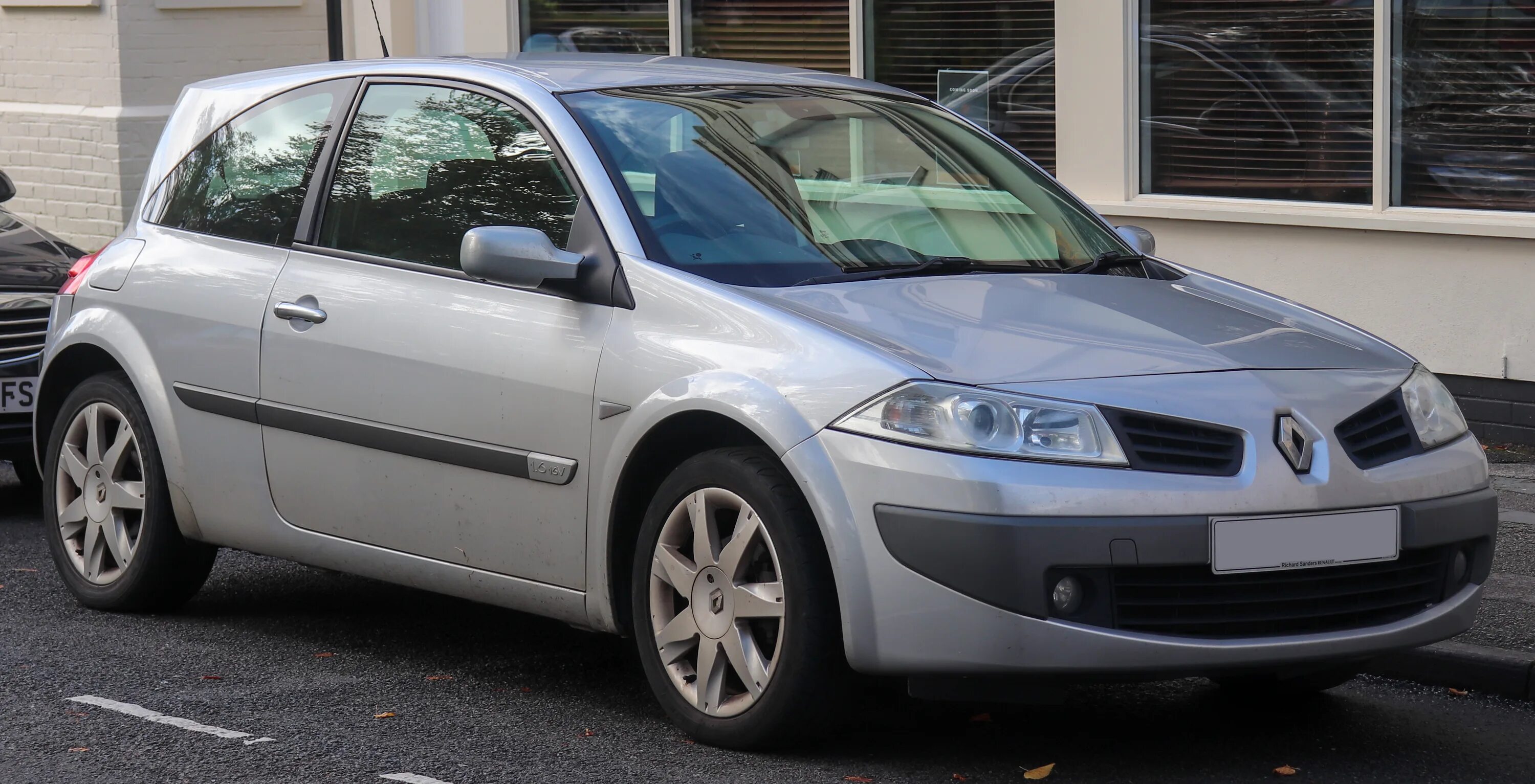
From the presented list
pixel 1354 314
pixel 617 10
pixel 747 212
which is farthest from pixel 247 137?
pixel 617 10

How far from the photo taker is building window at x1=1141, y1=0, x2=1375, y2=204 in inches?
374

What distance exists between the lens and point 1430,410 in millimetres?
4742

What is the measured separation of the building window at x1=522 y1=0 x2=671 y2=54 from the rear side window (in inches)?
256

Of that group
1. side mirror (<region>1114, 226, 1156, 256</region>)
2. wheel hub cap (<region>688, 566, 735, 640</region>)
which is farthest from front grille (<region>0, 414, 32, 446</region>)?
side mirror (<region>1114, 226, 1156, 256</region>)

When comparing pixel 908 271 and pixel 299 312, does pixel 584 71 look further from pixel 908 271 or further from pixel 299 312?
pixel 908 271

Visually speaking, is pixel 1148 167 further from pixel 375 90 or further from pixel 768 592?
pixel 768 592

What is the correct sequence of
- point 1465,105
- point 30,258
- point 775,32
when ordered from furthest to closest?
point 775,32 < point 1465,105 < point 30,258

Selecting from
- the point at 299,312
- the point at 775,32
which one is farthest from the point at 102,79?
the point at 299,312

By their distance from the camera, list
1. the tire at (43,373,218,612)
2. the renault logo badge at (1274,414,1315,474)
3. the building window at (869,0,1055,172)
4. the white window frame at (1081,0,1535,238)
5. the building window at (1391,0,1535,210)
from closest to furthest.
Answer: the renault logo badge at (1274,414,1315,474) < the tire at (43,373,218,612) < the building window at (1391,0,1535,210) < the white window frame at (1081,0,1535,238) < the building window at (869,0,1055,172)

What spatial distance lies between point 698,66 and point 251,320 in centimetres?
145

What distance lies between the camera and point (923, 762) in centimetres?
461

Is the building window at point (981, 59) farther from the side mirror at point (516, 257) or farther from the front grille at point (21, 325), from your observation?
the side mirror at point (516, 257)

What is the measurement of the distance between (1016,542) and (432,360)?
1.74m

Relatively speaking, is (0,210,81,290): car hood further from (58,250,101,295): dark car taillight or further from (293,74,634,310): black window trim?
(293,74,634,310): black window trim
